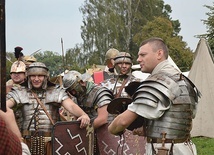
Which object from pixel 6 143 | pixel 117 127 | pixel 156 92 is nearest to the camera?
pixel 6 143

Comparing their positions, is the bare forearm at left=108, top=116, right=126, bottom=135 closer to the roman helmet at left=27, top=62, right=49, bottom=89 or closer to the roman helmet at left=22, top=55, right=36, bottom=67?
the roman helmet at left=27, top=62, right=49, bottom=89

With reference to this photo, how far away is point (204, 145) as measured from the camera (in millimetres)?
11164

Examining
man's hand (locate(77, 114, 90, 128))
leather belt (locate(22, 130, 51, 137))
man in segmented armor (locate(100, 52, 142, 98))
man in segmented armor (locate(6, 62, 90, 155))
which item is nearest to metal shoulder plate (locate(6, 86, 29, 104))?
man in segmented armor (locate(6, 62, 90, 155))

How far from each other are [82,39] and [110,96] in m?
37.6

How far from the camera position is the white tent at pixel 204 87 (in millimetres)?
12570

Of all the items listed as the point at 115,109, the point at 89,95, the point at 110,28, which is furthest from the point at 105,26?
the point at 115,109

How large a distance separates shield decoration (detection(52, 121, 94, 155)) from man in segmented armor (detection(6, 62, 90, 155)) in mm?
244

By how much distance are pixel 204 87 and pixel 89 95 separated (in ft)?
22.5

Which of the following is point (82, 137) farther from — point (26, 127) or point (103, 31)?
point (103, 31)

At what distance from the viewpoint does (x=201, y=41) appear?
41.9 feet

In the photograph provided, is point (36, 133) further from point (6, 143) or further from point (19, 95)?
point (6, 143)

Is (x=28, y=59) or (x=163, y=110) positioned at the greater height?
(x=28, y=59)

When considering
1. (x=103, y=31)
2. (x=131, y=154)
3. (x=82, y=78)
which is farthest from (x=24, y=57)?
(x=103, y=31)

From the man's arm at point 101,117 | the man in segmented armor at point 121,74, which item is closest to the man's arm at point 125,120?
the man's arm at point 101,117
